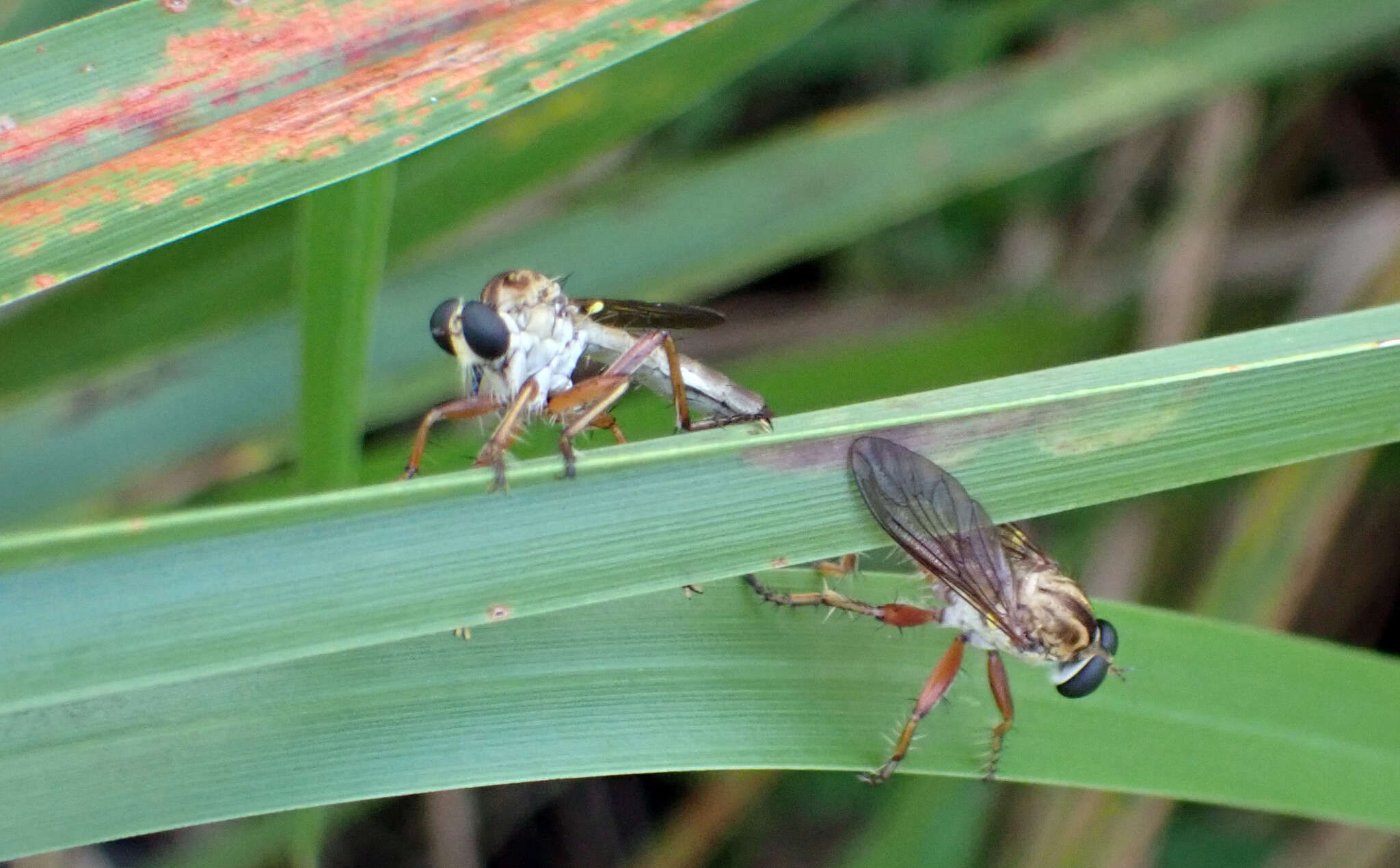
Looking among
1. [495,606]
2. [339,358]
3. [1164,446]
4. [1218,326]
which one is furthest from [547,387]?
[1218,326]

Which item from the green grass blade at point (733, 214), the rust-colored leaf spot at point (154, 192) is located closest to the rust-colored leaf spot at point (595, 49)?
the rust-colored leaf spot at point (154, 192)

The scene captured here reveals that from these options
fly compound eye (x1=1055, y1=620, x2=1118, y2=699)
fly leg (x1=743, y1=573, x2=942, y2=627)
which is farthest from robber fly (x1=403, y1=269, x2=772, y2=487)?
fly compound eye (x1=1055, y1=620, x2=1118, y2=699)

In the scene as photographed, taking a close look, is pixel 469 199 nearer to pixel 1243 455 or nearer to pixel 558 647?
pixel 558 647

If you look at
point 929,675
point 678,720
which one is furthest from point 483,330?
point 929,675

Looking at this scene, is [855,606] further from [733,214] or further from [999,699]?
[733,214]

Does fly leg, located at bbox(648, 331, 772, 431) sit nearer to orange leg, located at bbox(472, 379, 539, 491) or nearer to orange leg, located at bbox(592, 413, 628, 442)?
orange leg, located at bbox(592, 413, 628, 442)
